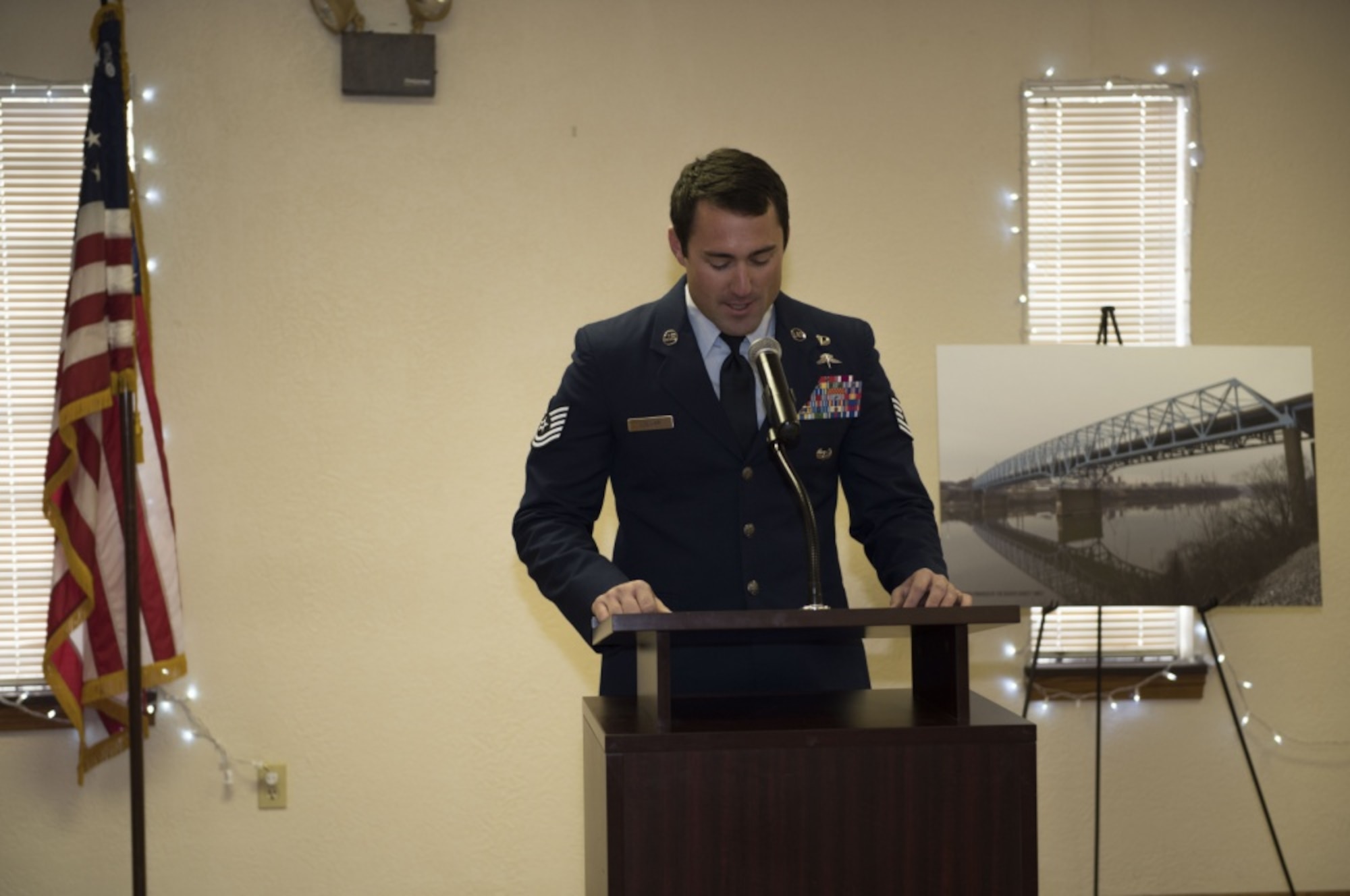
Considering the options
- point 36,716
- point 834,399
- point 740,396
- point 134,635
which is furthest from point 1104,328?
point 36,716

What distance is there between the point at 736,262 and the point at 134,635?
2.17 meters

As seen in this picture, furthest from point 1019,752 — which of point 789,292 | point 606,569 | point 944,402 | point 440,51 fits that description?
point 440,51

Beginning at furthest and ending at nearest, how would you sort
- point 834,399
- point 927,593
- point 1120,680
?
point 1120,680, point 834,399, point 927,593

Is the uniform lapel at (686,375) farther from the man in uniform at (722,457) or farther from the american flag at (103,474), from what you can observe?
the american flag at (103,474)

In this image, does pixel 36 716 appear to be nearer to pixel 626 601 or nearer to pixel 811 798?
pixel 626 601

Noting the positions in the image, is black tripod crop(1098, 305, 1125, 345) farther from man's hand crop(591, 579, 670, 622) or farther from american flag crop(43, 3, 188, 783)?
american flag crop(43, 3, 188, 783)

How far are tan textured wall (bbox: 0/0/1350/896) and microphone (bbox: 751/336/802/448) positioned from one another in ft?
7.18

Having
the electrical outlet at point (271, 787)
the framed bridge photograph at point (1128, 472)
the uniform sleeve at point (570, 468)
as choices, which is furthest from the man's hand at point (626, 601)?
the electrical outlet at point (271, 787)

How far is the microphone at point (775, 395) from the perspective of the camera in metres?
1.69

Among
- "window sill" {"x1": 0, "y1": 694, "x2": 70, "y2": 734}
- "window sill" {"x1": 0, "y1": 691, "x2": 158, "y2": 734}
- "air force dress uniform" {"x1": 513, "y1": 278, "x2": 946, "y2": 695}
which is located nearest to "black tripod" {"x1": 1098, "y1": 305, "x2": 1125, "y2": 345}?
"air force dress uniform" {"x1": 513, "y1": 278, "x2": 946, "y2": 695}

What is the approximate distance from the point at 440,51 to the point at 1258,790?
312cm

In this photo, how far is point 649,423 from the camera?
2.06 meters

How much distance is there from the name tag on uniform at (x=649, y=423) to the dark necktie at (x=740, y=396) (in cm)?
9

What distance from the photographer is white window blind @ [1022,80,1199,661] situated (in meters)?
4.09
